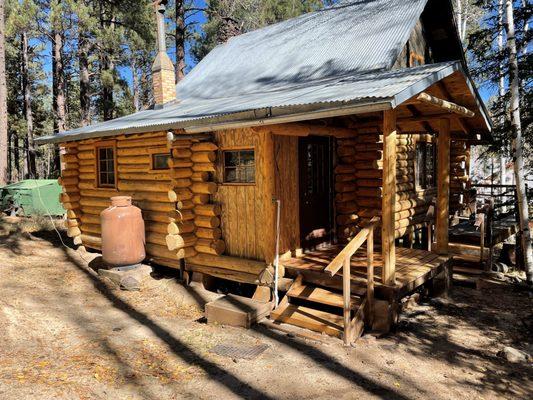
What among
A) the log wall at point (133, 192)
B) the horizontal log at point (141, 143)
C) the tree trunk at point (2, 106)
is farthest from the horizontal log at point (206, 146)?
the tree trunk at point (2, 106)

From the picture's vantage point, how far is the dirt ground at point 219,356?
4645 millimetres

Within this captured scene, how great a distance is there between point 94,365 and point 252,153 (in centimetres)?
422

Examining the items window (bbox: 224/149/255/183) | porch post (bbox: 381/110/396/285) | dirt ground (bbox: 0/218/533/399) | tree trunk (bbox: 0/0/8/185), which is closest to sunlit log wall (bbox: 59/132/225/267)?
window (bbox: 224/149/255/183)

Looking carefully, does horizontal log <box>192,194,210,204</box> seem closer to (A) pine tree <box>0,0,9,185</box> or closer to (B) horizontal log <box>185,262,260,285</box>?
(B) horizontal log <box>185,262,260,285</box>

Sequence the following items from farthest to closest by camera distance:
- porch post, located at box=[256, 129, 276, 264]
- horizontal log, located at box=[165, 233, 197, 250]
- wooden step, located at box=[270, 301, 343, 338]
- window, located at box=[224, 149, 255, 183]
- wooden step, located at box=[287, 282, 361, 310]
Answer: horizontal log, located at box=[165, 233, 197, 250] < window, located at box=[224, 149, 255, 183] < porch post, located at box=[256, 129, 276, 264] < wooden step, located at box=[287, 282, 361, 310] < wooden step, located at box=[270, 301, 343, 338]

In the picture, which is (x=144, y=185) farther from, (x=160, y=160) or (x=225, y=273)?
(x=225, y=273)

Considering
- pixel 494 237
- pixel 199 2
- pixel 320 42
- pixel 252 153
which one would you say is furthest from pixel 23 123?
pixel 494 237

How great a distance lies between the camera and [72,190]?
11375mm

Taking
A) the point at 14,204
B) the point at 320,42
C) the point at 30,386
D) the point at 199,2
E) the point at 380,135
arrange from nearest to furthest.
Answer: the point at 30,386, the point at 380,135, the point at 320,42, the point at 14,204, the point at 199,2

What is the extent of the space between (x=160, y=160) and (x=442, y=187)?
593 centimetres

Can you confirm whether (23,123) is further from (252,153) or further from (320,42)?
(252,153)

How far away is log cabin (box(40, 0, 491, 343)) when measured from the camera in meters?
6.15

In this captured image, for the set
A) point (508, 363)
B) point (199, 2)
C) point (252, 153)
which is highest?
point (199, 2)

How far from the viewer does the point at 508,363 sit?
5.33 m
